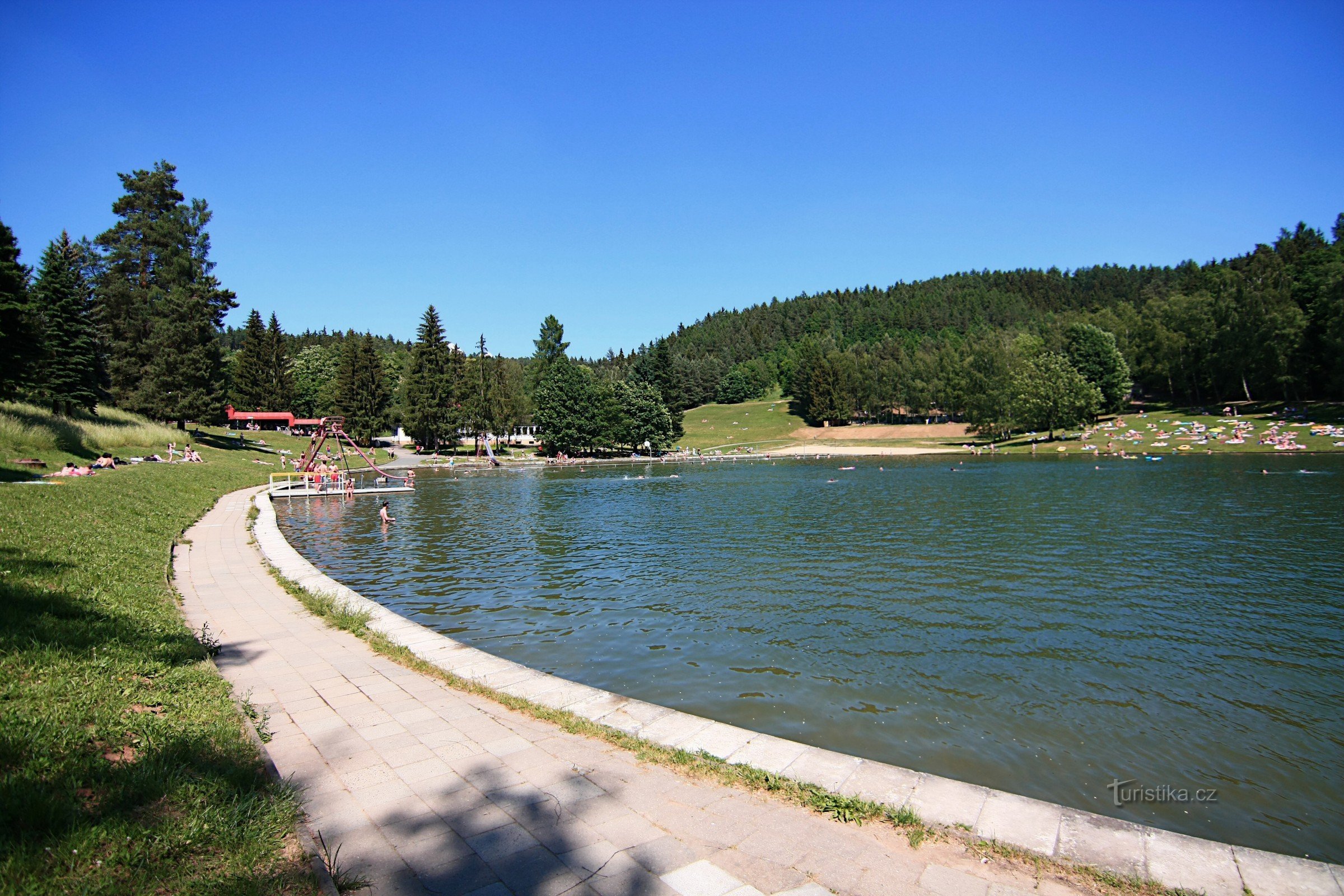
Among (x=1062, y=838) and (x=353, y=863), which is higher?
(x=353, y=863)

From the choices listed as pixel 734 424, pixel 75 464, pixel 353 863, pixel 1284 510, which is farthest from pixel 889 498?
pixel 734 424

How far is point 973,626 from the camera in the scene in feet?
39.2

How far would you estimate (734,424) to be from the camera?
11738 cm

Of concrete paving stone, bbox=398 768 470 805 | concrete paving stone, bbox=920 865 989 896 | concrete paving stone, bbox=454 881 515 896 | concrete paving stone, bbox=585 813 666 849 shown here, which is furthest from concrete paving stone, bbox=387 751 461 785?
concrete paving stone, bbox=920 865 989 896

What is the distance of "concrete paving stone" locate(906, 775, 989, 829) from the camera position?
15.1ft

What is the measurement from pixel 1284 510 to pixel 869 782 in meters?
29.1

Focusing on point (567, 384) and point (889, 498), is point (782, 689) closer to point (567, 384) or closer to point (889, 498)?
point (889, 498)

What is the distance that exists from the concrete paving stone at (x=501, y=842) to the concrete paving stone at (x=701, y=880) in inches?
35.4

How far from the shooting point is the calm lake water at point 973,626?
7152mm

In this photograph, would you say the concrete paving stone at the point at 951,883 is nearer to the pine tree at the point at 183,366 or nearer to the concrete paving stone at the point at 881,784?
the concrete paving stone at the point at 881,784

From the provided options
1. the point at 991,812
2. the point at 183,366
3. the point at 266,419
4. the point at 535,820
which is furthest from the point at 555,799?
the point at 266,419

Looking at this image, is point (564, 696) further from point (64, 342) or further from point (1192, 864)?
point (64, 342)

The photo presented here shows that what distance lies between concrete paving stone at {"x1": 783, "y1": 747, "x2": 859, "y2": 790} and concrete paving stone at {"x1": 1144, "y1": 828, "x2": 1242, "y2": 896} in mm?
1904

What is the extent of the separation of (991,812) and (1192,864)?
1123 mm
